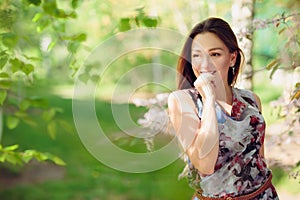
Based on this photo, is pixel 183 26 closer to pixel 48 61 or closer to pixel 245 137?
pixel 48 61

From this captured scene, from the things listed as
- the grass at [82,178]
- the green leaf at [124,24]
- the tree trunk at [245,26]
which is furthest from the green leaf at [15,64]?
the grass at [82,178]

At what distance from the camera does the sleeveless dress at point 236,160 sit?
3.37 feet

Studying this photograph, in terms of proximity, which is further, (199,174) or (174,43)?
(174,43)

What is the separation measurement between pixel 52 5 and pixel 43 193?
5.98 feet

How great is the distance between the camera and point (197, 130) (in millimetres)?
1003

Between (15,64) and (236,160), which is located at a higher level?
(15,64)

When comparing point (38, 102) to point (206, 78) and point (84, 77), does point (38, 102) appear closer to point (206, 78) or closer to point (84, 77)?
point (84, 77)

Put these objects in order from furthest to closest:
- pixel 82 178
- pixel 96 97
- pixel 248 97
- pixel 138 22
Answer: pixel 82 178 → pixel 96 97 → pixel 138 22 → pixel 248 97

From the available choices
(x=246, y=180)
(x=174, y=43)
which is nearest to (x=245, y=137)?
(x=246, y=180)

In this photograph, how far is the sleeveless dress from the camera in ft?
3.37

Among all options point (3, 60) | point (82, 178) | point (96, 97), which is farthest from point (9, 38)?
point (82, 178)

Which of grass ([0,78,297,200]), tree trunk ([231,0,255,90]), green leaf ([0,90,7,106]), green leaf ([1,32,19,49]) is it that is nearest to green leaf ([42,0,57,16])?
green leaf ([1,32,19,49])

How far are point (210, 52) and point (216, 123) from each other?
147 millimetres

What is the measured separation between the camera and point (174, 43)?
1.25 m
